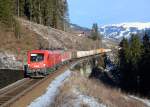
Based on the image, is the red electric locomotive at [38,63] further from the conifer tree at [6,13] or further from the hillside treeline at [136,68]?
the conifer tree at [6,13]

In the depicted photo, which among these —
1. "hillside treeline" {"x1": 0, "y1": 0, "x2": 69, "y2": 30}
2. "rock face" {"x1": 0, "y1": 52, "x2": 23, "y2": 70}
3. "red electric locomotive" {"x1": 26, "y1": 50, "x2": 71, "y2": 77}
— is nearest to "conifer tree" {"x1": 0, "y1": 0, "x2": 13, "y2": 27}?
"rock face" {"x1": 0, "y1": 52, "x2": 23, "y2": 70}

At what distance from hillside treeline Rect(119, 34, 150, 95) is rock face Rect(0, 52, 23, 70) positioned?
19622 millimetres

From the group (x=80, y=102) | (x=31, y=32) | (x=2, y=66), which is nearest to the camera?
(x=80, y=102)

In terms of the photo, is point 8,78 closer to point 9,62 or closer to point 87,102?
point 9,62

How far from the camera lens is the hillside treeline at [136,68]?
246 ft

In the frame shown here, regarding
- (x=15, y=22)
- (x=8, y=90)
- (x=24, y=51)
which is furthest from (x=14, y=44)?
(x=8, y=90)

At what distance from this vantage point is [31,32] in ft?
308

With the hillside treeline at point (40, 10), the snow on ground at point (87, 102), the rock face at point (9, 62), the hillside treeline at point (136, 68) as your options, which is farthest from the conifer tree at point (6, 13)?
the snow on ground at point (87, 102)

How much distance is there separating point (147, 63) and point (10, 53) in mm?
22890

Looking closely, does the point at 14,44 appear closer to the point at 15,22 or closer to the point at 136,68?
the point at 15,22

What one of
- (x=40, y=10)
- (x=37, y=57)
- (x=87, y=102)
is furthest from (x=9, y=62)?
(x=40, y=10)

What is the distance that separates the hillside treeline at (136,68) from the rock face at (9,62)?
1962 centimetres

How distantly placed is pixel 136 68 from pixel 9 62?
26076 mm

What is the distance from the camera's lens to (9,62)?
213 feet
